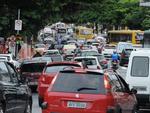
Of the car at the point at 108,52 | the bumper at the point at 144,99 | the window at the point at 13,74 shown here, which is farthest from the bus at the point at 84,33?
the window at the point at 13,74

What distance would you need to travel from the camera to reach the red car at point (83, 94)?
1368 cm

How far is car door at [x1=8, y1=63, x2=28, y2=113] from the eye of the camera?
16.1 m

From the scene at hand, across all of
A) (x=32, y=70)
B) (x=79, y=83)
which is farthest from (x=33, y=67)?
(x=79, y=83)

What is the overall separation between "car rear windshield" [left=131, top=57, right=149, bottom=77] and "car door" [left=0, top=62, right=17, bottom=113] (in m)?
6.34

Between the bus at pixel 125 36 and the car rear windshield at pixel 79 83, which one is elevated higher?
the car rear windshield at pixel 79 83

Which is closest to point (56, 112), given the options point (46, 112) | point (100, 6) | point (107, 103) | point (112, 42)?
point (46, 112)

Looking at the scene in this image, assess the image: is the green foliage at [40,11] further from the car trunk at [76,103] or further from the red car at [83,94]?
the car trunk at [76,103]

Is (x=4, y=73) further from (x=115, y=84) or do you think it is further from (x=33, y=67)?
(x=33, y=67)

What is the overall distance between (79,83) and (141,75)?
7338 mm

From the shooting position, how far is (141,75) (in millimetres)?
21141

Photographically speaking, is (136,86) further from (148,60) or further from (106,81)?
(106,81)

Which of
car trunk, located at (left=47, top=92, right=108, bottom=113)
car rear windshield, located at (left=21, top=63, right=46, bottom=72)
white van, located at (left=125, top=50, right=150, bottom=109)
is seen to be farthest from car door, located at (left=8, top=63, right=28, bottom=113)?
car rear windshield, located at (left=21, top=63, right=46, bottom=72)

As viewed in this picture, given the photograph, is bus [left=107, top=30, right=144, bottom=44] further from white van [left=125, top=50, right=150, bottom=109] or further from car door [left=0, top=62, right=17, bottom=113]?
car door [left=0, top=62, right=17, bottom=113]

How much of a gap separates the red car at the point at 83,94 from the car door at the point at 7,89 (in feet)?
4.51
